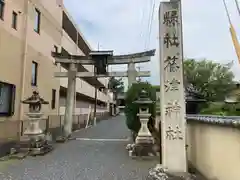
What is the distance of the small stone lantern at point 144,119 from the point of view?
912cm

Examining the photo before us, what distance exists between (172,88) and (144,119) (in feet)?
12.4

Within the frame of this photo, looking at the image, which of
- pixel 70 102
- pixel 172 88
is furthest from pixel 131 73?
pixel 172 88

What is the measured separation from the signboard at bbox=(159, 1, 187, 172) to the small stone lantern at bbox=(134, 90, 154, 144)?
11.2ft

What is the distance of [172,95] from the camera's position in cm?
583

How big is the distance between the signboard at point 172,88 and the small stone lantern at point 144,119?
3425 mm

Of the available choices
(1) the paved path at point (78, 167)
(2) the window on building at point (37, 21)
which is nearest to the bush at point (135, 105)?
(1) the paved path at point (78, 167)

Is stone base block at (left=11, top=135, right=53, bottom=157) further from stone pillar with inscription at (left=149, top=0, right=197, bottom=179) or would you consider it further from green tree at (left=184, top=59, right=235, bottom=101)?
green tree at (left=184, top=59, right=235, bottom=101)

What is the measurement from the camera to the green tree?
34.7 m

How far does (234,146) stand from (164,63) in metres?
2.63

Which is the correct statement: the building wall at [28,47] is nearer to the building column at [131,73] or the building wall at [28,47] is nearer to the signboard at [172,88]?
the building column at [131,73]

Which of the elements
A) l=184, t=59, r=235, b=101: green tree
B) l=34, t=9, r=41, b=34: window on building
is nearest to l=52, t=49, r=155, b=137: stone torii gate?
l=34, t=9, r=41, b=34: window on building

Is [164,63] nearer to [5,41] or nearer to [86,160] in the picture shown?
[86,160]

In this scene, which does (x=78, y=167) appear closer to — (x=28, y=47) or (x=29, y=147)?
(x=29, y=147)

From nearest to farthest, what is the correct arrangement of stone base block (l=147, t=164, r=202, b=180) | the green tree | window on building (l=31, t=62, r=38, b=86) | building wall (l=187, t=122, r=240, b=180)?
building wall (l=187, t=122, r=240, b=180) < stone base block (l=147, t=164, r=202, b=180) < window on building (l=31, t=62, r=38, b=86) < the green tree
